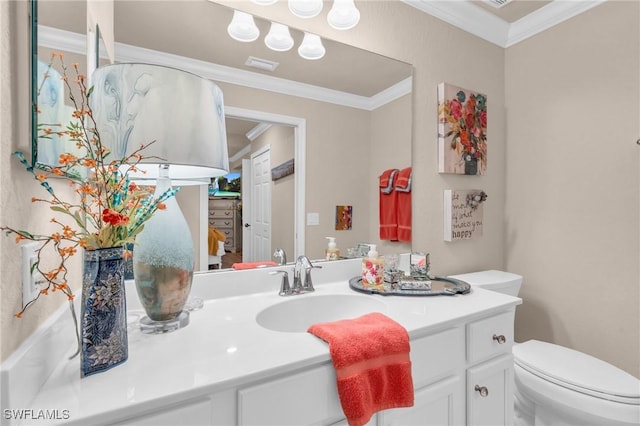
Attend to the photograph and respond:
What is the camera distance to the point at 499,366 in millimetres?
1148

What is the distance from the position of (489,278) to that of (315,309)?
116cm

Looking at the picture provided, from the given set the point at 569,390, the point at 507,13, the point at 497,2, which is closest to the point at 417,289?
the point at 569,390

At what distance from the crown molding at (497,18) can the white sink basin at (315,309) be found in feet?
5.22

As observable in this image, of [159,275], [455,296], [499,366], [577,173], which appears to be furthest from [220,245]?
[577,173]

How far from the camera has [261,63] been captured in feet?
4.28

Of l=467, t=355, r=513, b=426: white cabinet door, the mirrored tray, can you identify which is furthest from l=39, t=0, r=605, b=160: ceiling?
l=467, t=355, r=513, b=426: white cabinet door

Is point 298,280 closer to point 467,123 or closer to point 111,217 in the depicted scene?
point 111,217

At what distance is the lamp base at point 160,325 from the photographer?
855 mm

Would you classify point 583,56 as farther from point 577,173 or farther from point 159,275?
point 159,275

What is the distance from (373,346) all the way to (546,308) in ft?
5.54

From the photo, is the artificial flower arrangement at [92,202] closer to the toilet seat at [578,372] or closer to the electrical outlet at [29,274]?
the electrical outlet at [29,274]

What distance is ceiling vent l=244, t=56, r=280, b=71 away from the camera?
1.28 metres

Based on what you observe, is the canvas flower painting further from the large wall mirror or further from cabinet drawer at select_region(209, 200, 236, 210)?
cabinet drawer at select_region(209, 200, 236, 210)

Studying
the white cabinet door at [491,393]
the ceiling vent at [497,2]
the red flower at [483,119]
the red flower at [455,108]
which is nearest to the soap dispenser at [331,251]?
the white cabinet door at [491,393]
